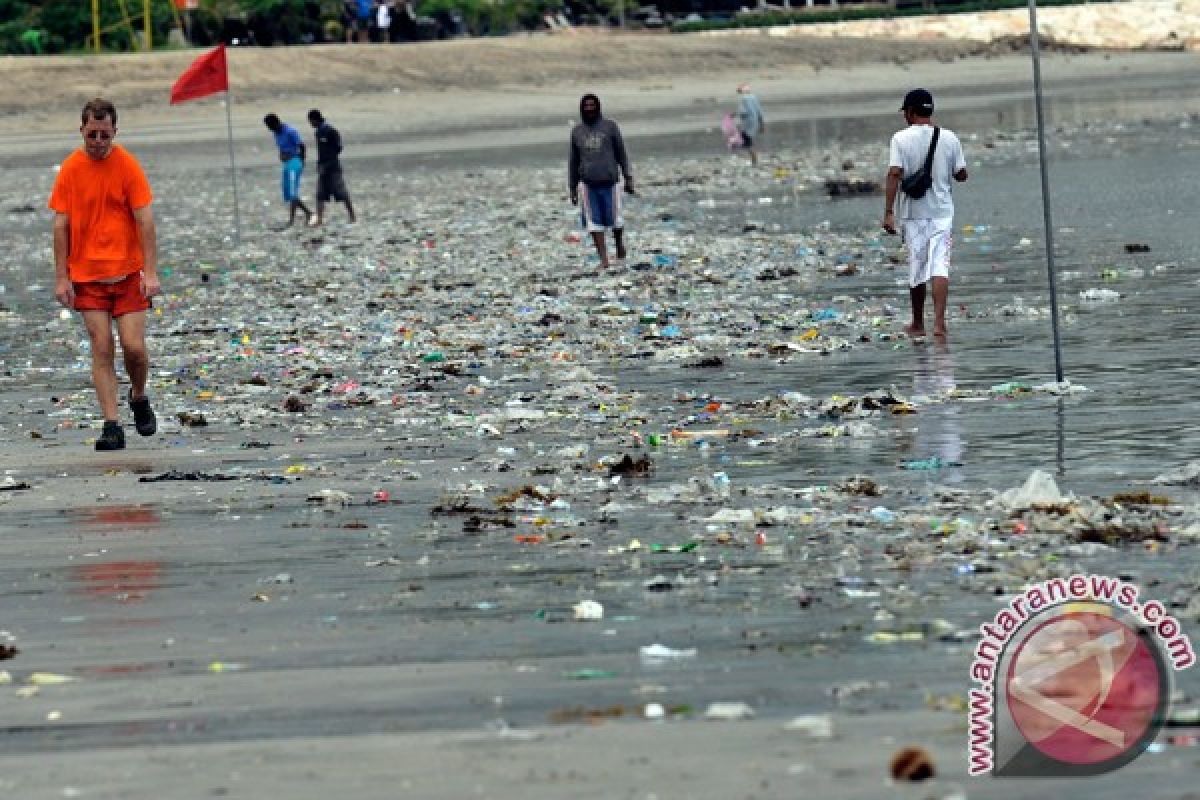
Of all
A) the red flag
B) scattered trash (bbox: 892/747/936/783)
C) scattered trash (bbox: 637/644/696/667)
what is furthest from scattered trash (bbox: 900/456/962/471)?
the red flag

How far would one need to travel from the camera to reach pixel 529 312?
18.6 m

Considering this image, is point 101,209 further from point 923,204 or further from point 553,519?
point 923,204

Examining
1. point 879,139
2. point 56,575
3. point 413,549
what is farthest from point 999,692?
point 879,139

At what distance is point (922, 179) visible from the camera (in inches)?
608

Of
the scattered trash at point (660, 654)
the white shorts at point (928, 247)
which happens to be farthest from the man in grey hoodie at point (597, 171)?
the scattered trash at point (660, 654)

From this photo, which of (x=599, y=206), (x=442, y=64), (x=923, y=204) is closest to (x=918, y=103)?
(x=923, y=204)

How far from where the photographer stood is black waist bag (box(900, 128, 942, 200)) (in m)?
15.4

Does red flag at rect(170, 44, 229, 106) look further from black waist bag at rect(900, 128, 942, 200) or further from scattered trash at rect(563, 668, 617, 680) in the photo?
scattered trash at rect(563, 668, 617, 680)

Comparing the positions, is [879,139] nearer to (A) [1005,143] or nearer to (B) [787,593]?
(A) [1005,143]

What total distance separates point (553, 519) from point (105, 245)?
3417 millimetres

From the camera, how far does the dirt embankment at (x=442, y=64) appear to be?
175ft

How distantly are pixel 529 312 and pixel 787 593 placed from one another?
1075 centimetres

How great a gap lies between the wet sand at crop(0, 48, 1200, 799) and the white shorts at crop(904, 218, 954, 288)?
59cm

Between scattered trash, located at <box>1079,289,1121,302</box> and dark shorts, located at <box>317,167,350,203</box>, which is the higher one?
dark shorts, located at <box>317,167,350,203</box>
